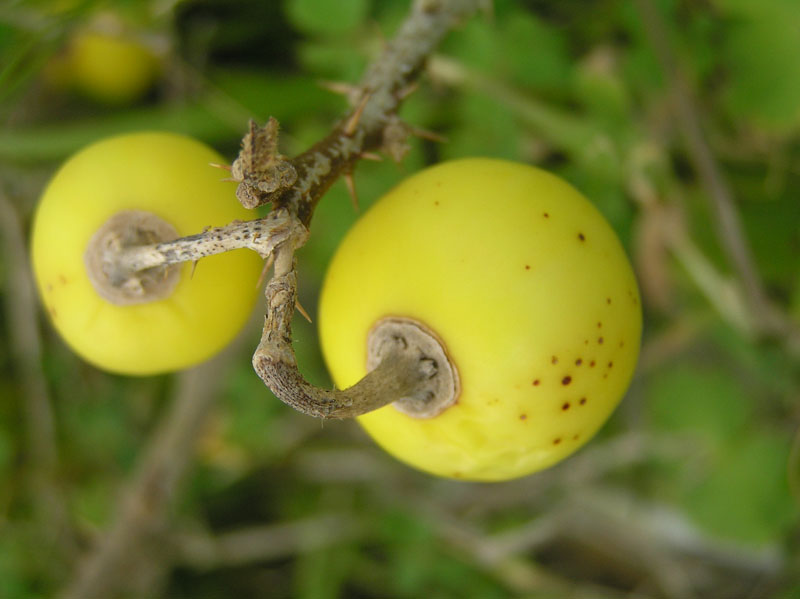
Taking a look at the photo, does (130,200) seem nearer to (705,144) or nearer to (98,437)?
(705,144)

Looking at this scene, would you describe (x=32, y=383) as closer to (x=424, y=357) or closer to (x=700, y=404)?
(x=424, y=357)

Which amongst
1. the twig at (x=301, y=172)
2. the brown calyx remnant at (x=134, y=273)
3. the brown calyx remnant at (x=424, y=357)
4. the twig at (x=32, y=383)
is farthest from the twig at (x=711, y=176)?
the twig at (x=32, y=383)

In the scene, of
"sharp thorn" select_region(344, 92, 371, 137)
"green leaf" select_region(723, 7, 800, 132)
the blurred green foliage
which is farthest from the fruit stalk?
"green leaf" select_region(723, 7, 800, 132)

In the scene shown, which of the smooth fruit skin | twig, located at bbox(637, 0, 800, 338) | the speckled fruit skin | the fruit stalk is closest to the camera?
the fruit stalk

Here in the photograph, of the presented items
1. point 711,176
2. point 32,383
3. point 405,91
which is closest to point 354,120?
point 405,91

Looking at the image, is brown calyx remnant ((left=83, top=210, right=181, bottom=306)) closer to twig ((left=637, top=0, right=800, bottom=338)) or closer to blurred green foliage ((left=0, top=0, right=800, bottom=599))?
blurred green foliage ((left=0, top=0, right=800, bottom=599))

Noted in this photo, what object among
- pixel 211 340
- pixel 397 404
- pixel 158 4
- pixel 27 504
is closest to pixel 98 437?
pixel 27 504
